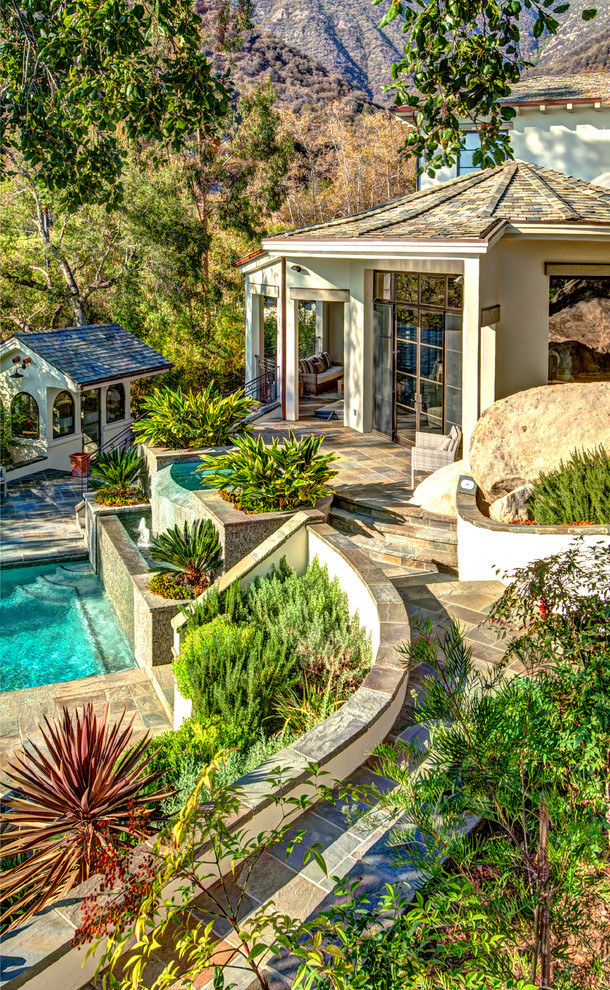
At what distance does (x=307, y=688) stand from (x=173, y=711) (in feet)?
8.45

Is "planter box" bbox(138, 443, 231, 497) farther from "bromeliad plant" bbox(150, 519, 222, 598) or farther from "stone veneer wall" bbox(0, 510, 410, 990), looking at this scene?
"stone veneer wall" bbox(0, 510, 410, 990)

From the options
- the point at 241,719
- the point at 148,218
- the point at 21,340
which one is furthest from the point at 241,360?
the point at 241,719

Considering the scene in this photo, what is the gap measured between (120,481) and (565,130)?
12343 mm

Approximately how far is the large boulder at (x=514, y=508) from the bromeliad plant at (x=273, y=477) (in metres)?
2.51

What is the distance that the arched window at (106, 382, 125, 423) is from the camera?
25469 mm

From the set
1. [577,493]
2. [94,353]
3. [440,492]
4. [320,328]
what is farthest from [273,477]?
[320,328]

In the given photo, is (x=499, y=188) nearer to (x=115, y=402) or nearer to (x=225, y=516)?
(x=225, y=516)

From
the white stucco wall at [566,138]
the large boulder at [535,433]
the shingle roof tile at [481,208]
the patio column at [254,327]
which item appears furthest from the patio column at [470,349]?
the patio column at [254,327]

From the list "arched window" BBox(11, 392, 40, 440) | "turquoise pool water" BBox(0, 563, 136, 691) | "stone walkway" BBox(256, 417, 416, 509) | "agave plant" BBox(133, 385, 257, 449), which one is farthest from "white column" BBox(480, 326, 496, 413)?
"arched window" BBox(11, 392, 40, 440)

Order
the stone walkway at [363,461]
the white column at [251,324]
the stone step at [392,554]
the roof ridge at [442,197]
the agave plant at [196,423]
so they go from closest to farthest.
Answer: the stone step at [392,554]
the stone walkway at [363,461]
the roof ridge at [442,197]
the agave plant at [196,423]
the white column at [251,324]

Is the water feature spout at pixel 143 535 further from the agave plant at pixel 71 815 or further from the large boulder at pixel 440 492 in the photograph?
the agave plant at pixel 71 815

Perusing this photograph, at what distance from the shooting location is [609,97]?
1822cm

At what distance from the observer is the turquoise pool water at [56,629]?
12008mm

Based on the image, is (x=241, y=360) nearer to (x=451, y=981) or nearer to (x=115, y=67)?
(x=115, y=67)
